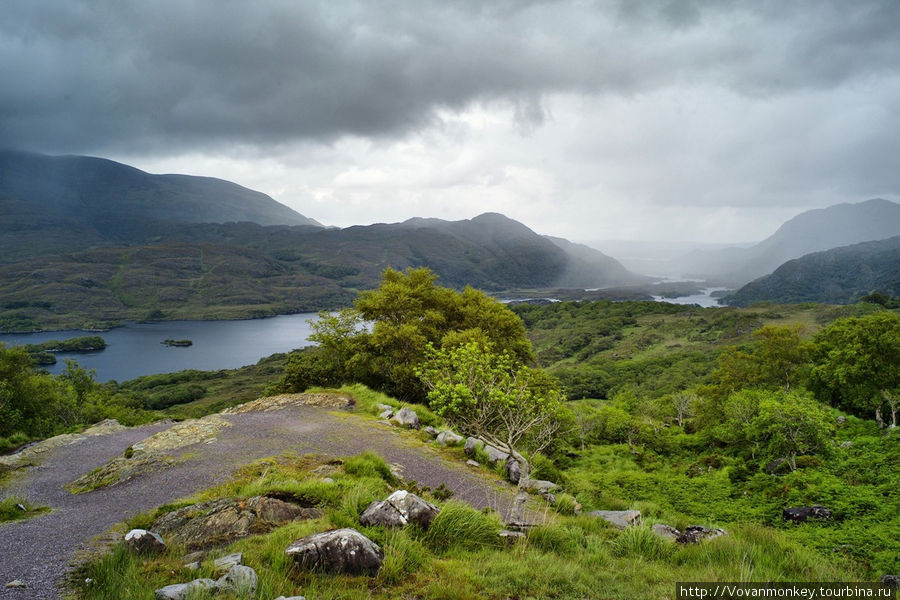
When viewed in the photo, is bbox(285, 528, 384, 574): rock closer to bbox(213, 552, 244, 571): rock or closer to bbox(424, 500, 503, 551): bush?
bbox(213, 552, 244, 571): rock

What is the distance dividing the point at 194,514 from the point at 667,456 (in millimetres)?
Result: 29168

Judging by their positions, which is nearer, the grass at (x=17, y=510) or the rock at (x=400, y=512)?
the rock at (x=400, y=512)

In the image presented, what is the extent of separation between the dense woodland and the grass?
1014cm

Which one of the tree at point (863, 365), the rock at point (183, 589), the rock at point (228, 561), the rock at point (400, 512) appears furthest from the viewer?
the tree at point (863, 365)

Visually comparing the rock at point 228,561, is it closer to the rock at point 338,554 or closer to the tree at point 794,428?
the rock at point 338,554

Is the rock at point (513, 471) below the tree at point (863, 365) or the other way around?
below

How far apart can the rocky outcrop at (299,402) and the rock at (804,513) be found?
1906cm

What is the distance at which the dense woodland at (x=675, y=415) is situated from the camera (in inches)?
497

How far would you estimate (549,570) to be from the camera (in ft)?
22.8

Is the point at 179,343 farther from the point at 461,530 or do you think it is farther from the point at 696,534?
the point at 696,534

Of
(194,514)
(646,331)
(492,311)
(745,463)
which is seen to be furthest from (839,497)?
(646,331)

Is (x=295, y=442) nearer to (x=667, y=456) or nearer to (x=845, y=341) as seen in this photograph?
(x=667, y=456)

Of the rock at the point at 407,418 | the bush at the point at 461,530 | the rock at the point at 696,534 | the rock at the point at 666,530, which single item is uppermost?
the bush at the point at 461,530

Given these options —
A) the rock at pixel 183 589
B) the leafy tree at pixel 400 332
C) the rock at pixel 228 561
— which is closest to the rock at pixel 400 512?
the rock at pixel 228 561
